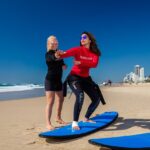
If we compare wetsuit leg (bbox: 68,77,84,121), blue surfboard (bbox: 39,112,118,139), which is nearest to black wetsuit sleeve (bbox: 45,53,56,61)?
wetsuit leg (bbox: 68,77,84,121)

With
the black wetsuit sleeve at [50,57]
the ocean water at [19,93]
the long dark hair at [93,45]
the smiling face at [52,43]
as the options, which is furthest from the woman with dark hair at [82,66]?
the ocean water at [19,93]

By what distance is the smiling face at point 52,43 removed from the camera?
21.7 feet

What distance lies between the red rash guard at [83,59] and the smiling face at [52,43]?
624mm

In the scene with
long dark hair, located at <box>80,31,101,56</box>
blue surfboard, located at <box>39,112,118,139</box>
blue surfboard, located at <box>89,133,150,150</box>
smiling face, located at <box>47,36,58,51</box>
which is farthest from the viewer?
smiling face, located at <box>47,36,58,51</box>

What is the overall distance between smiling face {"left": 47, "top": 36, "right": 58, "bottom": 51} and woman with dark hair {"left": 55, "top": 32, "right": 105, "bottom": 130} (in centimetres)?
56

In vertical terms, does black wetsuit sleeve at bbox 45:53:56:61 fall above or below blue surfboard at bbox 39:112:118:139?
above

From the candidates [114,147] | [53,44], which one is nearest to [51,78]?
[53,44]

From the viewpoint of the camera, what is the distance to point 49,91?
658cm

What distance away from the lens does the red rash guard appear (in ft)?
20.4

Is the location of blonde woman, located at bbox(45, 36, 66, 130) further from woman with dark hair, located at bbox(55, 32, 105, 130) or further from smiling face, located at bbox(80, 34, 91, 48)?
smiling face, located at bbox(80, 34, 91, 48)

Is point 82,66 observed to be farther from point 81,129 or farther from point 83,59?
point 81,129

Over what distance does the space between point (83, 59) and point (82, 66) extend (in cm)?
16

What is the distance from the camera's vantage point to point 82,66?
249 inches

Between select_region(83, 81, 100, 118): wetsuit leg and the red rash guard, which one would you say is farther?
select_region(83, 81, 100, 118): wetsuit leg
